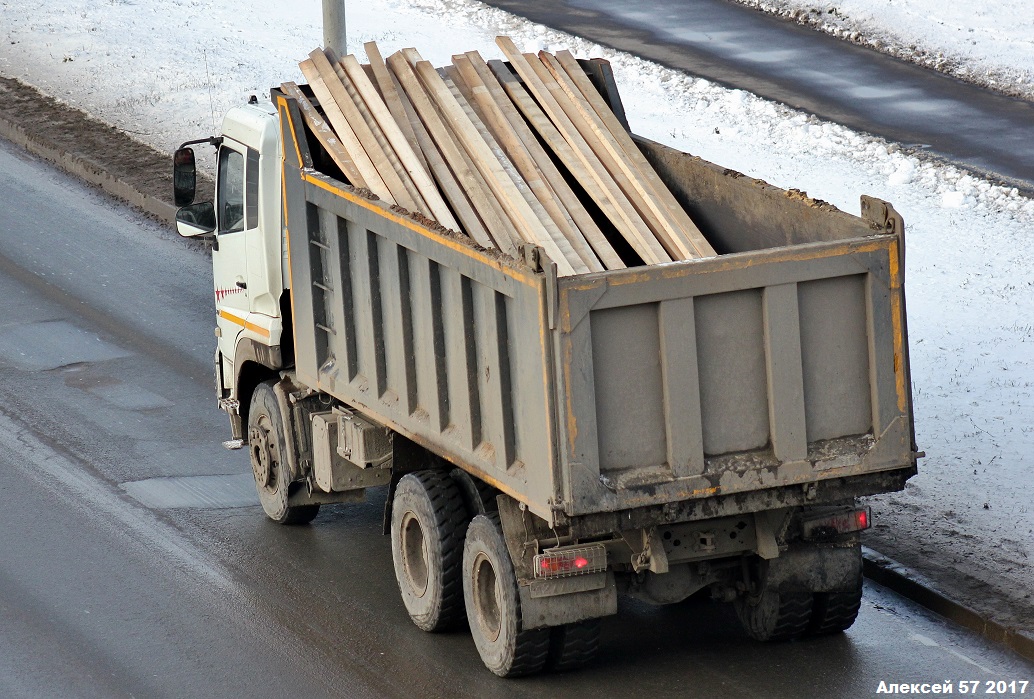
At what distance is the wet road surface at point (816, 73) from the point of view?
18.1 meters

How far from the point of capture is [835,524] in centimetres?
848

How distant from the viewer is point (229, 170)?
10953 millimetres

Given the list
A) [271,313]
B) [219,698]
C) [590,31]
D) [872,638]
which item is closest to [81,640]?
[219,698]

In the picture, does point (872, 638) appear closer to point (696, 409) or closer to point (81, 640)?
point (696, 409)

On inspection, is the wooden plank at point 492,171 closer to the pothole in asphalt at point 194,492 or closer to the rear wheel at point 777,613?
the rear wheel at point 777,613

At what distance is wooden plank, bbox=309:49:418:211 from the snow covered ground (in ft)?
12.5

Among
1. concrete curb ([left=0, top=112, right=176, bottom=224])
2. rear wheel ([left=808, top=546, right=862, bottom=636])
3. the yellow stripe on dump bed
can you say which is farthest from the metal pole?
rear wheel ([left=808, top=546, right=862, bottom=636])

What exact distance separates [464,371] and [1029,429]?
16.9 feet

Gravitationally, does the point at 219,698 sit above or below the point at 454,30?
below

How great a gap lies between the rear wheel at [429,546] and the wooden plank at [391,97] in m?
2.05

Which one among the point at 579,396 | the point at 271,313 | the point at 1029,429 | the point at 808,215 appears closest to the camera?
the point at 579,396

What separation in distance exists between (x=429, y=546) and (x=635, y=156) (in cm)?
291

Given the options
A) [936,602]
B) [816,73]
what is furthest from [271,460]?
[816,73]

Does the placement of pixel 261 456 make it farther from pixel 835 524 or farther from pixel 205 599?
pixel 835 524
